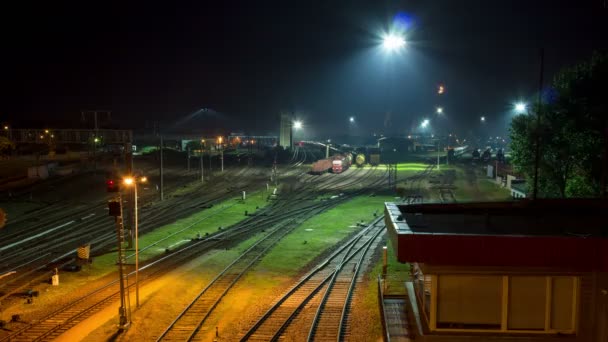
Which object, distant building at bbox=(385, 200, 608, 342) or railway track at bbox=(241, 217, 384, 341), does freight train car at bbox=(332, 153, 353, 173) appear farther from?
distant building at bbox=(385, 200, 608, 342)

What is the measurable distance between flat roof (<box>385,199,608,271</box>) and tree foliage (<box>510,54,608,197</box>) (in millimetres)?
15198

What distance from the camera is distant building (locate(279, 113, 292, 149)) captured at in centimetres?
10100

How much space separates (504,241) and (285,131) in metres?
93.1

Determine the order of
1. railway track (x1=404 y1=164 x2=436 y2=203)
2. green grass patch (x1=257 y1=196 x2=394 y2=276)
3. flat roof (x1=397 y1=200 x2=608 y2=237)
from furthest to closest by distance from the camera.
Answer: railway track (x1=404 y1=164 x2=436 y2=203), green grass patch (x1=257 y1=196 x2=394 y2=276), flat roof (x1=397 y1=200 x2=608 y2=237)

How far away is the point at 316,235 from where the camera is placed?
35.5 m

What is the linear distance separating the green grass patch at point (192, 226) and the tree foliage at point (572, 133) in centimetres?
2420

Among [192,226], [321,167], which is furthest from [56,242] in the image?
[321,167]

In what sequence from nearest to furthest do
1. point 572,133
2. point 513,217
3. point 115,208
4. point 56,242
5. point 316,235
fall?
point 513,217 → point 115,208 → point 572,133 → point 56,242 → point 316,235

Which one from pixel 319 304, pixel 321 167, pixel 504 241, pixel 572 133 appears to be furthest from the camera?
pixel 321 167

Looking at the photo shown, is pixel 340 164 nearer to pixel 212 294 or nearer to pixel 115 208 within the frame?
pixel 212 294

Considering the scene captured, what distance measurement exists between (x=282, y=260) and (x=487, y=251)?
18.3m

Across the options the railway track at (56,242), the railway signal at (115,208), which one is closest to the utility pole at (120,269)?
the railway signal at (115,208)

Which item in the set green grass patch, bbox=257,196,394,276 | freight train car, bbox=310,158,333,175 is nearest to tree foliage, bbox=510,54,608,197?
green grass patch, bbox=257,196,394,276

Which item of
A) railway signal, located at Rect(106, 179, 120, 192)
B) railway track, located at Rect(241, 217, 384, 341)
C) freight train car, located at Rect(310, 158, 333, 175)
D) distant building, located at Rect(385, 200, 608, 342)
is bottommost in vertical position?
railway track, located at Rect(241, 217, 384, 341)
